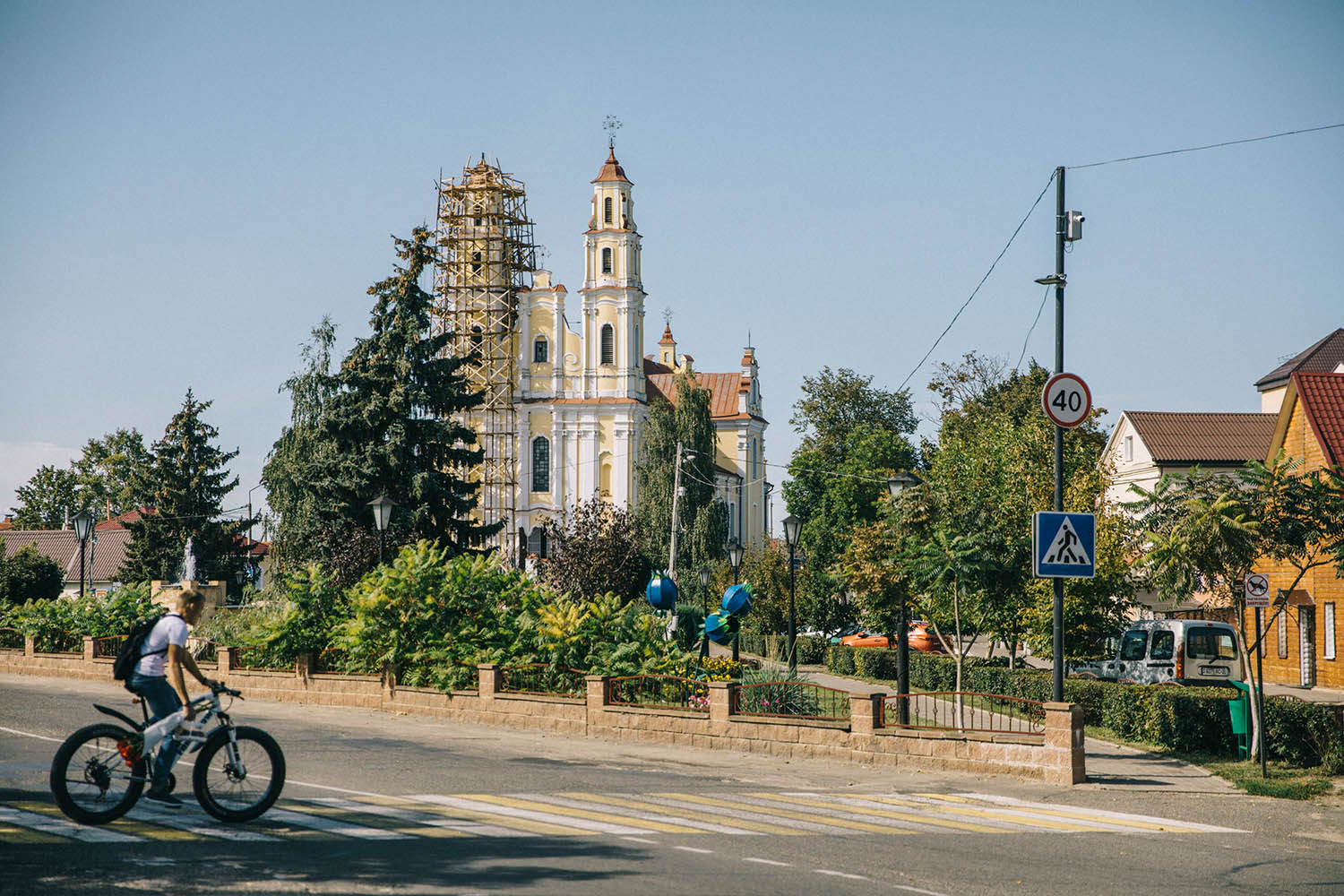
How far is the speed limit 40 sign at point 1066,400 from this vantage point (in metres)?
16.4

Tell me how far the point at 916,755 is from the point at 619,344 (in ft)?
209

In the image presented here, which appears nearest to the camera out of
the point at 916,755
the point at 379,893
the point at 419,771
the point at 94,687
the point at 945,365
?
the point at 379,893

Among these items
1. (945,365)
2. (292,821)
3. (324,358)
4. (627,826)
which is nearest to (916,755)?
(627,826)

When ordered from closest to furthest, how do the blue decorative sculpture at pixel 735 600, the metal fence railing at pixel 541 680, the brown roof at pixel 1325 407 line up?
1. the metal fence railing at pixel 541 680
2. the blue decorative sculpture at pixel 735 600
3. the brown roof at pixel 1325 407

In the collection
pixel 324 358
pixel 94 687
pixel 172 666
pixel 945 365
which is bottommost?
pixel 94 687

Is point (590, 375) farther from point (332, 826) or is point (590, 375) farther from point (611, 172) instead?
point (332, 826)

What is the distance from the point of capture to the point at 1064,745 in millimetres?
15625

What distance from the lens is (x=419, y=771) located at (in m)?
15.0

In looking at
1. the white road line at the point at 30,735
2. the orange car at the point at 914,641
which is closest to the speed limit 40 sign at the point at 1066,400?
the white road line at the point at 30,735

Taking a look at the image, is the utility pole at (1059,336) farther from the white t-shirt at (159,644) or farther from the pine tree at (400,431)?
the pine tree at (400,431)

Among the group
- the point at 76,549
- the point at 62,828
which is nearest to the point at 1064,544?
the point at 62,828

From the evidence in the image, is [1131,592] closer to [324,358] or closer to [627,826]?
[627,826]

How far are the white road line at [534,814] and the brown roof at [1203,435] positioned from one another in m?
46.2

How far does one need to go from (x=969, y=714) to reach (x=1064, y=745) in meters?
9.30
